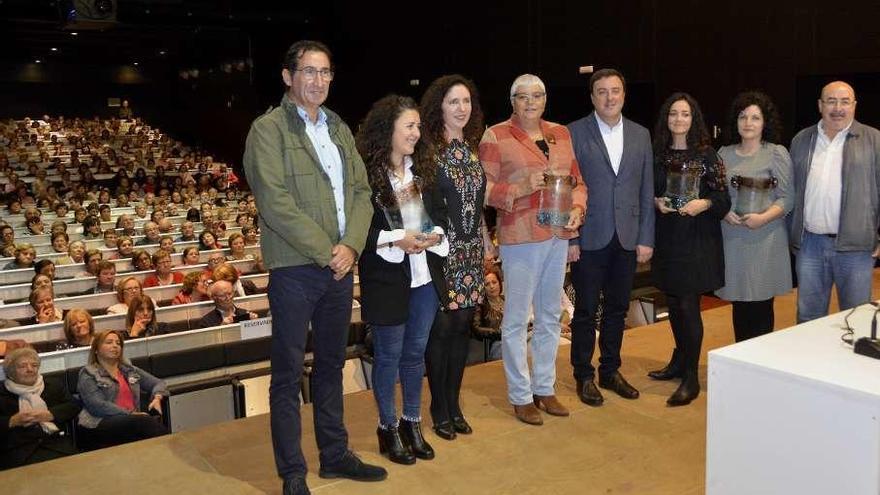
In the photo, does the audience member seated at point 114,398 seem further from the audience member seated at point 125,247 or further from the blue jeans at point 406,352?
the audience member seated at point 125,247

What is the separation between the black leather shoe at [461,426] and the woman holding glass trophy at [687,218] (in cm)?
88

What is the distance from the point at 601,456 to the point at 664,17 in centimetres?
778

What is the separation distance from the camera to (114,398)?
3662 mm

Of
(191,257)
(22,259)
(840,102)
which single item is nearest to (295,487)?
(840,102)

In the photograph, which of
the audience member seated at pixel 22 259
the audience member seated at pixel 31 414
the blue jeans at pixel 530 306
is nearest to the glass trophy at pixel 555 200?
the blue jeans at pixel 530 306

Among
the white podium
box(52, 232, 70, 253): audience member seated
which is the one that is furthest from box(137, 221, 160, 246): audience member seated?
the white podium

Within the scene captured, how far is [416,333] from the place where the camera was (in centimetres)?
269

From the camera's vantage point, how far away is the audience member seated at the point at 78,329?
454 centimetres

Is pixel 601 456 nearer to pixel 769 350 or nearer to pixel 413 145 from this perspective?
pixel 769 350

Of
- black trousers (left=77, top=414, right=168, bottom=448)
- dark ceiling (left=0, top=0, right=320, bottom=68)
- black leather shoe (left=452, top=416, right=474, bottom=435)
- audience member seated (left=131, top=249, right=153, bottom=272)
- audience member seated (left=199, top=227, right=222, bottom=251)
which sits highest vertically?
dark ceiling (left=0, top=0, right=320, bottom=68)

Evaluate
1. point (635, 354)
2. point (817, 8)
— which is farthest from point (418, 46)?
point (635, 354)

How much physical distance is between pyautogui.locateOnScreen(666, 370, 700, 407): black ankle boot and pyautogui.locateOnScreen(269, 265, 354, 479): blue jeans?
4.77 feet

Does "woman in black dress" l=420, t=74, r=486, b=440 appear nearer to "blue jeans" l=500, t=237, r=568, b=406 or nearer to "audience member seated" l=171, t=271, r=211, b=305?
"blue jeans" l=500, t=237, r=568, b=406

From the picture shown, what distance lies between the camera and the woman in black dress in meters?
2.71
